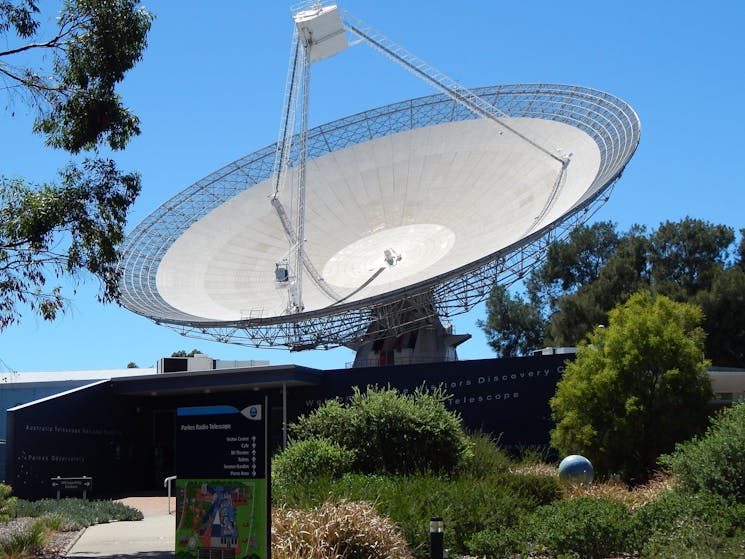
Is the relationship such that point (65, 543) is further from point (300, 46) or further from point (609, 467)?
point (300, 46)

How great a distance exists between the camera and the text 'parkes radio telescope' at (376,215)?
3422 cm

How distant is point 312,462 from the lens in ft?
66.5

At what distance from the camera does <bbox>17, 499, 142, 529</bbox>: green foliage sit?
2273cm

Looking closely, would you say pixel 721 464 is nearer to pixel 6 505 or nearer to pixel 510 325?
pixel 6 505

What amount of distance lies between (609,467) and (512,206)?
13.0 meters

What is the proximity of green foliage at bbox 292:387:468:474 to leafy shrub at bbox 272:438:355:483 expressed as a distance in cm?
70

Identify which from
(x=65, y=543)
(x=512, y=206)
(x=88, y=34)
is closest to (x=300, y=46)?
(x=512, y=206)

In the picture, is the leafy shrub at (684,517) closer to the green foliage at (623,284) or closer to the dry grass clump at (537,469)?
the dry grass clump at (537,469)

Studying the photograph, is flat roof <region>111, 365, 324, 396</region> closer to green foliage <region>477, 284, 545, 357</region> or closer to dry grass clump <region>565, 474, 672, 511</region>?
dry grass clump <region>565, 474, 672, 511</region>

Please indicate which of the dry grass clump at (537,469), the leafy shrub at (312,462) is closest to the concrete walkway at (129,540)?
the leafy shrub at (312,462)

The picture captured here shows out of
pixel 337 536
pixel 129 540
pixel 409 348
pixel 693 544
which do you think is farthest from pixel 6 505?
pixel 409 348

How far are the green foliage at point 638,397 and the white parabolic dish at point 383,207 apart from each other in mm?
5575

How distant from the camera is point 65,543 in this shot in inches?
756

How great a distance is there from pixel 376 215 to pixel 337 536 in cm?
2811
